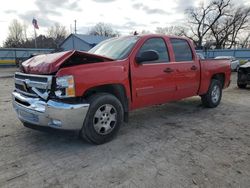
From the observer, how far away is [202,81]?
5863mm

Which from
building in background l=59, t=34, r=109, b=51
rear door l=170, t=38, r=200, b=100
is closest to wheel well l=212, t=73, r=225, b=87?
Result: rear door l=170, t=38, r=200, b=100

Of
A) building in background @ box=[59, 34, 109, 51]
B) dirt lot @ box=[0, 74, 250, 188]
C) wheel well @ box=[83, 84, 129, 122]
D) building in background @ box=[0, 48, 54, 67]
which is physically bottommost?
dirt lot @ box=[0, 74, 250, 188]

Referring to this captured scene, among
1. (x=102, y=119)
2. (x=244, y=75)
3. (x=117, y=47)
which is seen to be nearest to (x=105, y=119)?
(x=102, y=119)

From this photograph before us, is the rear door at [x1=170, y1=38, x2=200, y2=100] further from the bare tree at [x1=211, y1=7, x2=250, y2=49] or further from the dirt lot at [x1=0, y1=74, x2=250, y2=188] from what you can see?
the bare tree at [x1=211, y1=7, x2=250, y2=49]

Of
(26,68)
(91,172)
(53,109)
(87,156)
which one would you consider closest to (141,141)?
(87,156)

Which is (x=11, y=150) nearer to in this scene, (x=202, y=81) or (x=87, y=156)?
(x=87, y=156)

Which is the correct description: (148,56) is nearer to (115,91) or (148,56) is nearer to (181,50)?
(115,91)

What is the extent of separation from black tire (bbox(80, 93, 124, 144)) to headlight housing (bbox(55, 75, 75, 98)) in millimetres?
383

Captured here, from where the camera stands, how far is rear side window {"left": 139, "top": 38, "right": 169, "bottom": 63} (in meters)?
4.59

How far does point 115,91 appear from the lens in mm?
3996

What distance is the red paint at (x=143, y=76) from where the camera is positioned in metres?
3.43

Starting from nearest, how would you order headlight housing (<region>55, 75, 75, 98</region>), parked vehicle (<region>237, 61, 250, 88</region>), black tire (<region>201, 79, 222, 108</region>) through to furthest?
headlight housing (<region>55, 75, 75, 98</region>)
black tire (<region>201, 79, 222, 108</region>)
parked vehicle (<region>237, 61, 250, 88</region>)

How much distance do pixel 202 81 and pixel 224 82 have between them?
1.50m

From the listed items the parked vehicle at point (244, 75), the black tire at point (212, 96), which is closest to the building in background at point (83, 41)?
the parked vehicle at point (244, 75)
